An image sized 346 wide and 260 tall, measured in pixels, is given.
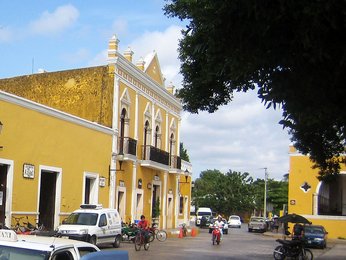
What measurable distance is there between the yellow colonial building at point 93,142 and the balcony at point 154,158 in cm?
7

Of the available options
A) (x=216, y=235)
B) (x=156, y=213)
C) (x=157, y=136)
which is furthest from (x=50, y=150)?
(x=156, y=213)

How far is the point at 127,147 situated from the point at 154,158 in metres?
4.80

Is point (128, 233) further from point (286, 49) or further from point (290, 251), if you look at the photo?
point (286, 49)

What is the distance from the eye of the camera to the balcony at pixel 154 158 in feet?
121

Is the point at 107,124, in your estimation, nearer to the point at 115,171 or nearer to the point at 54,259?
the point at 115,171

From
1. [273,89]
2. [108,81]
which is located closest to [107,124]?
[108,81]

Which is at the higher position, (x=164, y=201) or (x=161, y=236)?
(x=164, y=201)

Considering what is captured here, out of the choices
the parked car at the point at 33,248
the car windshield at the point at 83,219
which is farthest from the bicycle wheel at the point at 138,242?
the parked car at the point at 33,248

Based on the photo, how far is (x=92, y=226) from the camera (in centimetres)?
2352

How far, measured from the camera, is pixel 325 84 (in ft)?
25.3

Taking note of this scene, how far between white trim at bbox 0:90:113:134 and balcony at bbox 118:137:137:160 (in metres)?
1.94

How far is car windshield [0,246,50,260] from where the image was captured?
6188mm

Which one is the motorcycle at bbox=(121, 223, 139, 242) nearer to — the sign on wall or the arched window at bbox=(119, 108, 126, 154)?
the arched window at bbox=(119, 108, 126, 154)

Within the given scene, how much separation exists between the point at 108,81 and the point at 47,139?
25.1 feet
